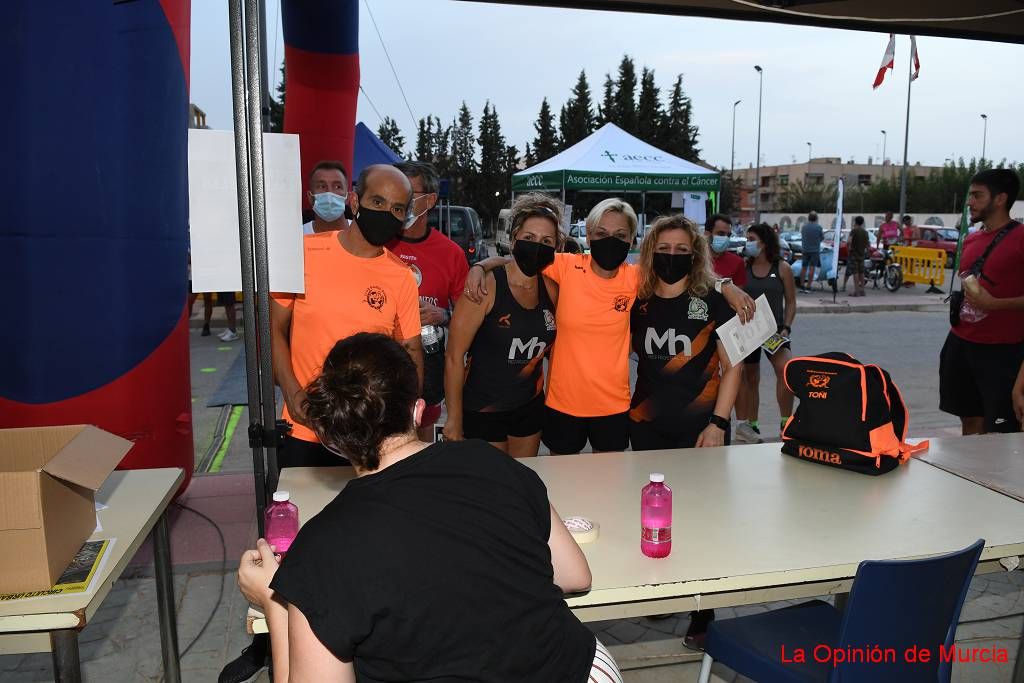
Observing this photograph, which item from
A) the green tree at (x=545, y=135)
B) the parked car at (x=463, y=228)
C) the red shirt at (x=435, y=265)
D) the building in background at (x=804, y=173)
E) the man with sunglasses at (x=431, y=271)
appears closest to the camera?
the man with sunglasses at (x=431, y=271)

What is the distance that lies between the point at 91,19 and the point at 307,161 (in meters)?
3.54

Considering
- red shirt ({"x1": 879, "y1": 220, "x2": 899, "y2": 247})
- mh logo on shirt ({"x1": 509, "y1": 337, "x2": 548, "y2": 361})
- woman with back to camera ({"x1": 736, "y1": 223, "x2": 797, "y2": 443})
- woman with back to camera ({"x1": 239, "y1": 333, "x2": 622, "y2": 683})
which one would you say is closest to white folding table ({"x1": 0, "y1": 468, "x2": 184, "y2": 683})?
woman with back to camera ({"x1": 239, "y1": 333, "x2": 622, "y2": 683})

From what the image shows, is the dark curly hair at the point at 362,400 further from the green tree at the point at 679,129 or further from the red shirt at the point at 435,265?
the green tree at the point at 679,129

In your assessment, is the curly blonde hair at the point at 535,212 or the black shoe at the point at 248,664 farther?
the curly blonde hair at the point at 535,212

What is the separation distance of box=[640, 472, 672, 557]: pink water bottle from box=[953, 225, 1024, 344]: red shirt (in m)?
2.98

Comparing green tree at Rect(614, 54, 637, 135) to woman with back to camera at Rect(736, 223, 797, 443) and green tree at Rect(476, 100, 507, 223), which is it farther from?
woman with back to camera at Rect(736, 223, 797, 443)

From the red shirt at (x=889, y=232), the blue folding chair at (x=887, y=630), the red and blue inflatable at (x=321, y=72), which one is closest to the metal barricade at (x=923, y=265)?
the red shirt at (x=889, y=232)

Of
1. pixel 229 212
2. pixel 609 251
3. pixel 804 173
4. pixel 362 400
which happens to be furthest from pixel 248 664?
pixel 804 173

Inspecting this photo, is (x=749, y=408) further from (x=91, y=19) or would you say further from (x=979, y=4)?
(x=91, y=19)

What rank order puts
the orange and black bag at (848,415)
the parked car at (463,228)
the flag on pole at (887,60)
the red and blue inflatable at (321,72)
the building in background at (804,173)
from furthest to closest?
the building in background at (804,173) → the parked car at (463,228) → the red and blue inflatable at (321,72) → the flag on pole at (887,60) → the orange and black bag at (848,415)

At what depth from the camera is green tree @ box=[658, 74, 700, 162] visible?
44500 millimetres

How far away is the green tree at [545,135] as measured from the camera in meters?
43.6

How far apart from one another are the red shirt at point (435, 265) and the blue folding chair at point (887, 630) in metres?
2.06

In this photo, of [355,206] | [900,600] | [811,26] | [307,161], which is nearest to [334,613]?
[900,600]
